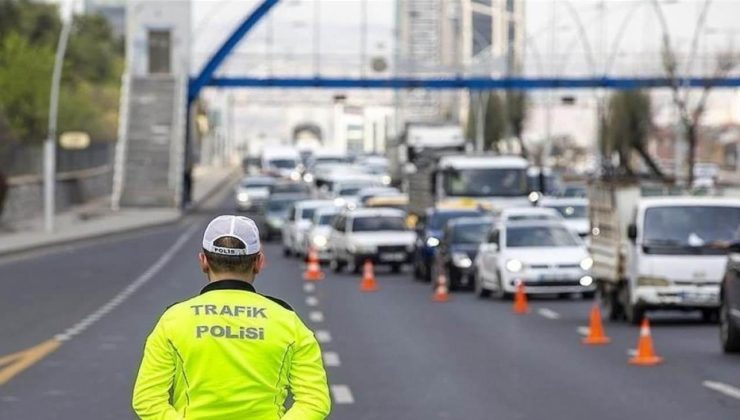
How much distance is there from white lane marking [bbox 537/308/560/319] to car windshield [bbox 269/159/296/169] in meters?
94.2

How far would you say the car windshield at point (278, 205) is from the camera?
6638cm

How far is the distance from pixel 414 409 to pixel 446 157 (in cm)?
3809

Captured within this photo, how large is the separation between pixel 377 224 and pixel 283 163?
78.7 m

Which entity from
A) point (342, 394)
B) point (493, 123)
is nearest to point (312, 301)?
point (342, 394)

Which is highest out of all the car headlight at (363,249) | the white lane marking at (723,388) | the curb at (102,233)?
the white lane marking at (723,388)

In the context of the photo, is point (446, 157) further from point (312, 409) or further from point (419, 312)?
point (312, 409)

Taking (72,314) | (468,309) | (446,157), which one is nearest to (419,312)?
(468,309)

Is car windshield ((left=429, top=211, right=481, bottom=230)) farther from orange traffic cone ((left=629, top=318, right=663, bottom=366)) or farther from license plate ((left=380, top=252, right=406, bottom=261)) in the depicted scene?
orange traffic cone ((left=629, top=318, right=663, bottom=366))

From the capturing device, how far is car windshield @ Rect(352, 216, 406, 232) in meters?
48.1

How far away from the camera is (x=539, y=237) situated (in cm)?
3703

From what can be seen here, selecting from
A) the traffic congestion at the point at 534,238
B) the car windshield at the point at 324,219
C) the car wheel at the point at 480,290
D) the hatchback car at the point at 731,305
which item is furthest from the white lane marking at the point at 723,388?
the car windshield at the point at 324,219

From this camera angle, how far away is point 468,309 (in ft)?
108

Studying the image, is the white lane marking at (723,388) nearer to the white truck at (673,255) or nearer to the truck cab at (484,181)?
the white truck at (673,255)

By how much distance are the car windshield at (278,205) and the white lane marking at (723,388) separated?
1869 inches
